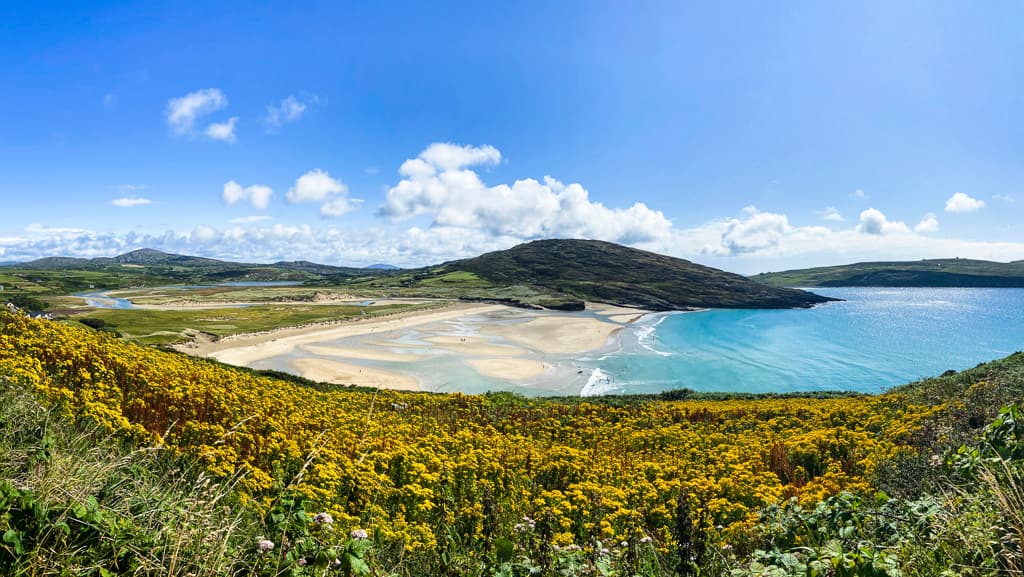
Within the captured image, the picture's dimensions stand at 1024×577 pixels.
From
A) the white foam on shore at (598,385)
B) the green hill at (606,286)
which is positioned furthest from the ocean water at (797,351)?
the green hill at (606,286)

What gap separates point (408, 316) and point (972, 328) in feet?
357

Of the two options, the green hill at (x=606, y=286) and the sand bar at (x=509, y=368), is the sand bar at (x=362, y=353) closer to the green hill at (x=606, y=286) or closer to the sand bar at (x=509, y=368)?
the sand bar at (x=509, y=368)

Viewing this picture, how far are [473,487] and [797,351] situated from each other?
6847cm

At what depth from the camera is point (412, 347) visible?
56.4 meters

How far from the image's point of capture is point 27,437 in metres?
4.20

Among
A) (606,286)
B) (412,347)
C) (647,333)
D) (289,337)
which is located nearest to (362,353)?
(412,347)

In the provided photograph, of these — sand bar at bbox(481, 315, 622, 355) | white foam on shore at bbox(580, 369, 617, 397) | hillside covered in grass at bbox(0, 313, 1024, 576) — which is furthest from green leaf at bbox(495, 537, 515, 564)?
sand bar at bbox(481, 315, 622, 355)

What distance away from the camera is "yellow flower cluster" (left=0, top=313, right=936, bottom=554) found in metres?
5.78

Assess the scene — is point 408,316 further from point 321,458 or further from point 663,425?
point 321,458

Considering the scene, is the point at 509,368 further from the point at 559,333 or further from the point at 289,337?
the point at 289,337

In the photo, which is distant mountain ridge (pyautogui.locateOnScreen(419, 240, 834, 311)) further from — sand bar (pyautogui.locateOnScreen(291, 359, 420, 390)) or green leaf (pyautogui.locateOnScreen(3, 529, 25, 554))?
green leaf (pyautogui.locateOnScreen(3, 529, 25, 554))

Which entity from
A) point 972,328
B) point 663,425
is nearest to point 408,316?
point 663,425

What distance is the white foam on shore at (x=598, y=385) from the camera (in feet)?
123

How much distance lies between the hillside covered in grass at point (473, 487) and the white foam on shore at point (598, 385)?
75.0 ft
